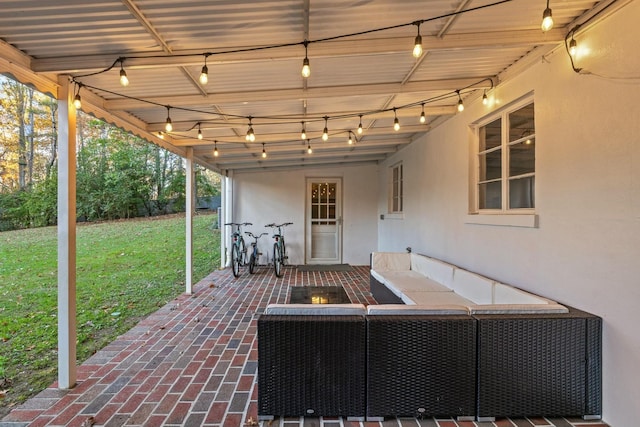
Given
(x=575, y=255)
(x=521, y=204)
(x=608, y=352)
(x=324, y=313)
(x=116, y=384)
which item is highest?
(x=521, y=204)

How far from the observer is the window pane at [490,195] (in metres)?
3.23

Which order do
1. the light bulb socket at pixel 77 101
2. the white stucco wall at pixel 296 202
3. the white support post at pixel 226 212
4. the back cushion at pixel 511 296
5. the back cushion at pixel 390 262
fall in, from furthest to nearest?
the white stucco wall at pixel 296 202 < the white support post at pixel 226 212 < the back cushion at pixel 390 262 < the light bulb socket at pixel 77 101 < the back cushion at pixel 511 296

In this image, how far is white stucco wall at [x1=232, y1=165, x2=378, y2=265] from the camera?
7.83 meters

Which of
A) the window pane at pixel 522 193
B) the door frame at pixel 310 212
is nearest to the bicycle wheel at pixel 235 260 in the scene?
the door frame at pixel 310 212

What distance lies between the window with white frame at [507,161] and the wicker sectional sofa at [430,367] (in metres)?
1.23

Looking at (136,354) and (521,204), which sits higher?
(521,204)

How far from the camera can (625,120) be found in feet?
5.87

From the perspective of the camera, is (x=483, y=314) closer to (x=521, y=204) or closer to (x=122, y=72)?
(x=521, y=204)

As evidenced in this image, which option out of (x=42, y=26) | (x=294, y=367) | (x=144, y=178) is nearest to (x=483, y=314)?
(x=294, y=367)

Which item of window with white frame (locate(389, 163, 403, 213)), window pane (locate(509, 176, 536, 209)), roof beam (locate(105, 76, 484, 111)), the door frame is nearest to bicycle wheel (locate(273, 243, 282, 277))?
the door frame

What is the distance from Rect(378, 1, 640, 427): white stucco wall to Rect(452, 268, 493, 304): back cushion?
17 cm

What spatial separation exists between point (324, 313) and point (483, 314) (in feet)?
3.46

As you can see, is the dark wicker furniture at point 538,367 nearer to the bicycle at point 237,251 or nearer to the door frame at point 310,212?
the bicycle at point 237,251

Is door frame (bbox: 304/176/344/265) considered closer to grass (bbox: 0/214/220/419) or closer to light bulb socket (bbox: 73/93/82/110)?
grass (bbox: 0/214/220/419)
